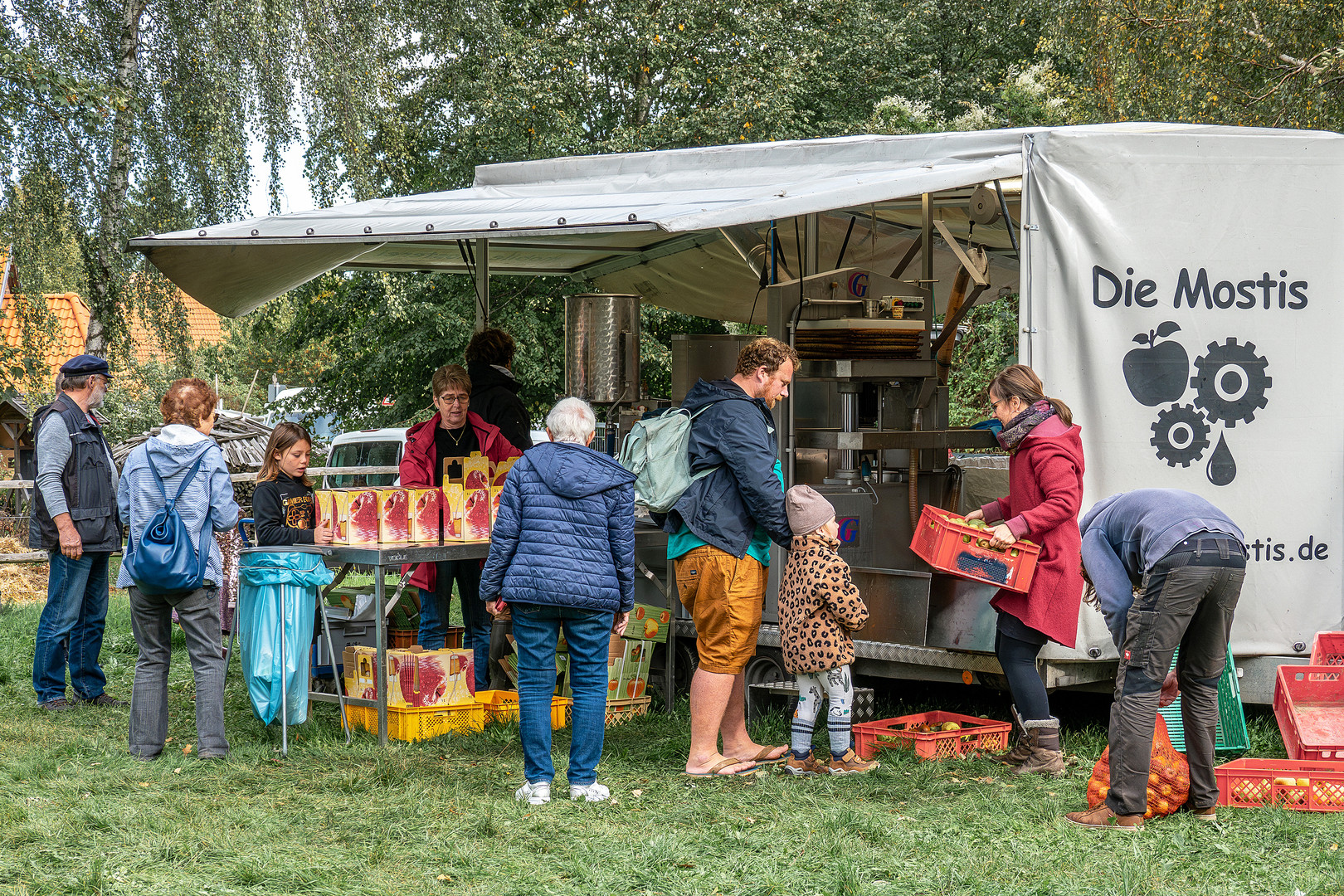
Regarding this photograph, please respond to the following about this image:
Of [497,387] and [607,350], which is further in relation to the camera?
[607,350]

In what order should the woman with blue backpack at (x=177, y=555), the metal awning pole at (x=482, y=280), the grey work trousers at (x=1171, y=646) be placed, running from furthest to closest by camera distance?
Answer: the metal awning pole at (x=482, y=280)
the woman with blue backpack at (x=177, y=555)
the grey work trousers at (x=1171, y=646)

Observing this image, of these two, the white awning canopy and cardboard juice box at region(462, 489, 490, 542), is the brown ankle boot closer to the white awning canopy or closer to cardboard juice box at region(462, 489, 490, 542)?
the white awning canopy

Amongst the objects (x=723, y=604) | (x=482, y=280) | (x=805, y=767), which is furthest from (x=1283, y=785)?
(x=482, y=280)

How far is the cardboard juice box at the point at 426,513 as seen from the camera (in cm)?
601

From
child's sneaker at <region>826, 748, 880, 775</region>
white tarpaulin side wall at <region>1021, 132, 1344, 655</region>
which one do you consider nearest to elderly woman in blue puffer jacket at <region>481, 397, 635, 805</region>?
child's sneaker at <region>826, 748, 880, 775</region>

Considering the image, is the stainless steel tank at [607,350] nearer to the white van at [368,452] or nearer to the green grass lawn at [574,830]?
the green grass lawn at [574,830]

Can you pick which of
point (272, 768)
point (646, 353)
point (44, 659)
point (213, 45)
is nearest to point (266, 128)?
point (213, 45)

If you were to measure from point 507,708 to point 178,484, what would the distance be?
1955mm

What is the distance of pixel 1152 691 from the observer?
14.0ft

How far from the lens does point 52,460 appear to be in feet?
21.7

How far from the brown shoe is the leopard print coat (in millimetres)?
1076

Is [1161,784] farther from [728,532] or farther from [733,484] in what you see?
[733,484]

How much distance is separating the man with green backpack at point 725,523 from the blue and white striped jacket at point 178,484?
6.22 feet

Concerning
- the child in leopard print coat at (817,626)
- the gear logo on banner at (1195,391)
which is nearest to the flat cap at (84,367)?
the child in leopard print coat at (817,626)
